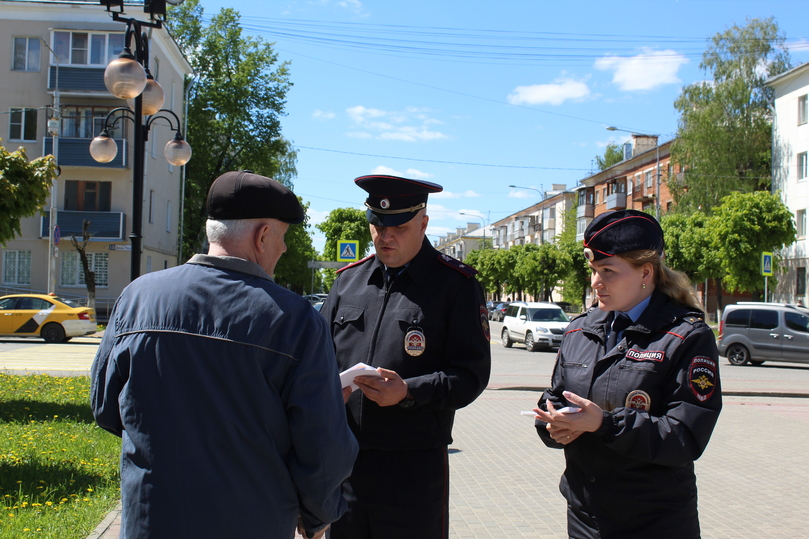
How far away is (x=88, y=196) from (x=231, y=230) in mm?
35745

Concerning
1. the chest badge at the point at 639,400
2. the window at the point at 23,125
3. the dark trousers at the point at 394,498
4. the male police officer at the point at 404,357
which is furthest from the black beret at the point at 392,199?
the window at the point at 23,125

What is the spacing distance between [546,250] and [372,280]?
52124 millimetres

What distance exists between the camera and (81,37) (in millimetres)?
33531

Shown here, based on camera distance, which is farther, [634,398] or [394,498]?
[394,498]

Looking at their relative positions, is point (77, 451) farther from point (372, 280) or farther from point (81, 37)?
point (81, 37)

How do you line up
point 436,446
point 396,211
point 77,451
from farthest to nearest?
point 77,451
point 396,211
point 436,446

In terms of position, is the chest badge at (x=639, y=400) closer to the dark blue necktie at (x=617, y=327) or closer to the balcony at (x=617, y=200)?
the dark blue necktie at (x=617, y=327)

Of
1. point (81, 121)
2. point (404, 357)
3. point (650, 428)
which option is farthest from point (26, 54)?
point (650, 428)

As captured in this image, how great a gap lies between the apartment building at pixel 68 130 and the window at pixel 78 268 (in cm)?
5

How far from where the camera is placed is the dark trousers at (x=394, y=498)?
9.09 ft

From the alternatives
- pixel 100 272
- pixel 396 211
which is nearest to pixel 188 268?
pixel 396 211

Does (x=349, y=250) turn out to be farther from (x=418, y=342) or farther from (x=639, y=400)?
(x=639, y=400)

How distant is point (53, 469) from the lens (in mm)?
6098

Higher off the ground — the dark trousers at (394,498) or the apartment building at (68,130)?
the apartment building at (68,130)
